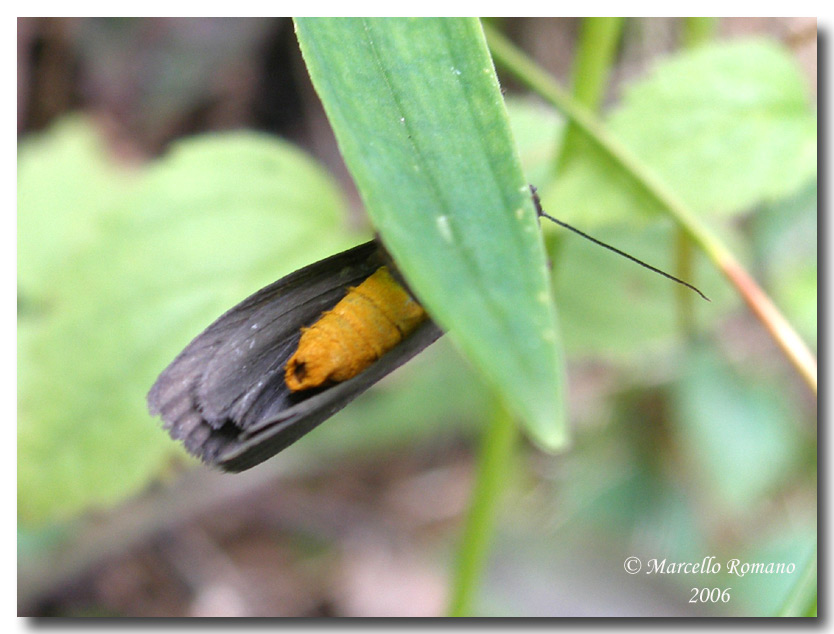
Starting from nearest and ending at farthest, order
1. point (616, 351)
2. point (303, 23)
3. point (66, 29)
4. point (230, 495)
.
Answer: point (303, 23) → point (616, 351) → point (230, 495) → point (66, 29)

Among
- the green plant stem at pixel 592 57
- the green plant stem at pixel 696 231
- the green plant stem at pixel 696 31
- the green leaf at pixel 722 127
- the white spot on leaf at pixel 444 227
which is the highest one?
the green plant stem at pixel 696 31

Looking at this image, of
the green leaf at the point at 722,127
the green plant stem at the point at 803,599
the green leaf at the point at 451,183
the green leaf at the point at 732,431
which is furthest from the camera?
the green leaf at the point at 732,431

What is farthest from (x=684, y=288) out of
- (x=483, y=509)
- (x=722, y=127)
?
(x=483, y=509)

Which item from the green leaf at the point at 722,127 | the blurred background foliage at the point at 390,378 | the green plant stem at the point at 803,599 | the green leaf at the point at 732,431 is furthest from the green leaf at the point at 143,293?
the green leaf at the point at 732,431

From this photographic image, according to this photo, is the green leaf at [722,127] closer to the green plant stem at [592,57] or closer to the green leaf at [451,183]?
the green plant stem at [592,57]

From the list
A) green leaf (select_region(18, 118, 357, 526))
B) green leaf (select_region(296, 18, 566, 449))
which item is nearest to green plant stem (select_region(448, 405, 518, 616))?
green leaf (select_region(18, 118, 357, 526))

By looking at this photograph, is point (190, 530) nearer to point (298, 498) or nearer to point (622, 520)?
point (298, 498)

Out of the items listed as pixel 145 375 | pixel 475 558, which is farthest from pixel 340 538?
pixel 145 375
